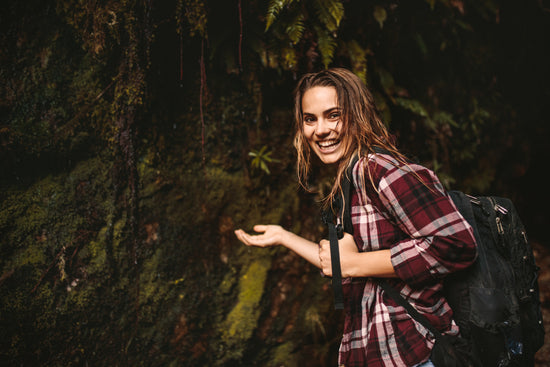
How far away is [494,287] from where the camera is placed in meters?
1.69

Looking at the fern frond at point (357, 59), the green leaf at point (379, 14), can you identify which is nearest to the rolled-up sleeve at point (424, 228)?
the fern frond at point (357, 59)

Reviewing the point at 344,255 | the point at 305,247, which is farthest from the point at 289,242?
the point at 344,255

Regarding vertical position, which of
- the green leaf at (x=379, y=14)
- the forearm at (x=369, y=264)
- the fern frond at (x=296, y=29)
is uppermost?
the green leaf at (x=379, y=14)

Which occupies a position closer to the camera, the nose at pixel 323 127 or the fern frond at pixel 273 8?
the nose at pixel 323 127

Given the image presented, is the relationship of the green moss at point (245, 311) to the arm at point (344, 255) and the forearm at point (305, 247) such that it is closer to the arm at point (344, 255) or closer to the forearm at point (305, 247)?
the arm at point (344, 255)

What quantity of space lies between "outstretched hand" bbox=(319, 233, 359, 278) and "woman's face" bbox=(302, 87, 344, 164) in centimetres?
52

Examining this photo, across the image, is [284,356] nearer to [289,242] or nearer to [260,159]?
[289,242]

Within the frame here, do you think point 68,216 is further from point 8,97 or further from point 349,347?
point 349,347

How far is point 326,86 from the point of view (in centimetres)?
211

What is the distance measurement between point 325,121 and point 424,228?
34.6 inches

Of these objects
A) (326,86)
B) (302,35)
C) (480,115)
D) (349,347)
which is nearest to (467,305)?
(349,347)

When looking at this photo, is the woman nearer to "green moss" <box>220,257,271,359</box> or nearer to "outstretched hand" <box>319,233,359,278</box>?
"outstretched hand" <box>319,233,359,278</box>

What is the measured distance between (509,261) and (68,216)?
2.92m

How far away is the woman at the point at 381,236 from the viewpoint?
1650 mm
